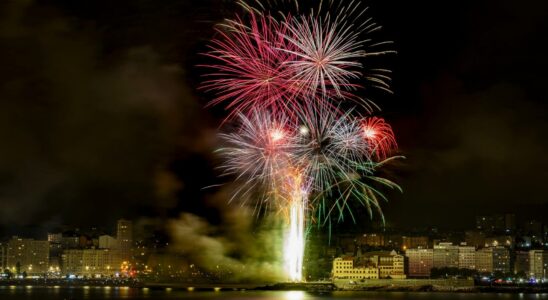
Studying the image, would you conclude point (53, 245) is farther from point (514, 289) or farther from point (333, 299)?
point (333, 299)

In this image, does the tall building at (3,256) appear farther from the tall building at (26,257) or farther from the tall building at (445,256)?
the tall building at (445,256)

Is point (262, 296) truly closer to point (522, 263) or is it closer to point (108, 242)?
point (522, 263)

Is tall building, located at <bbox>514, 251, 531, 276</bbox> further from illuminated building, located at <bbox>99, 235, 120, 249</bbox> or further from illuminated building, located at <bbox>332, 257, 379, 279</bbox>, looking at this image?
illuminated building, located at <bbox>99, 235, 120, 249</bbox>

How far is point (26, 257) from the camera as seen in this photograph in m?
89.8

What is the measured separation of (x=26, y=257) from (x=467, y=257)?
1928 inches

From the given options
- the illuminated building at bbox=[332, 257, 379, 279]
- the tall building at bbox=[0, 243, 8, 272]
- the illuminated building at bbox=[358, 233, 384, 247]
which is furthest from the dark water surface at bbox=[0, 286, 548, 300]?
the tall building at bbox=[0, 243, 8, 272]

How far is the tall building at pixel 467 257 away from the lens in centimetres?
7169

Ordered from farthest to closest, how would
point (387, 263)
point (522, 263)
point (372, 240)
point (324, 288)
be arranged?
point (522, 263) → point (372, 240) → point (387, 263) → point (324, 288)

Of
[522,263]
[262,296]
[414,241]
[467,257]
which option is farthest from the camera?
→ [414,241]

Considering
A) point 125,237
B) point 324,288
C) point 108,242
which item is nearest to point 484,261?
point 324,288

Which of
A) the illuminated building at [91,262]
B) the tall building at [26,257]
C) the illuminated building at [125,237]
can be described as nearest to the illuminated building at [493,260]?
the illuminated building at [125,237]

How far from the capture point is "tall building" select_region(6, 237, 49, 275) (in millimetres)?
88750

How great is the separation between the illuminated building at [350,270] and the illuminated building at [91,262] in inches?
1481

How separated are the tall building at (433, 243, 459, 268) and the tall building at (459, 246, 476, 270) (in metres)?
0.41
